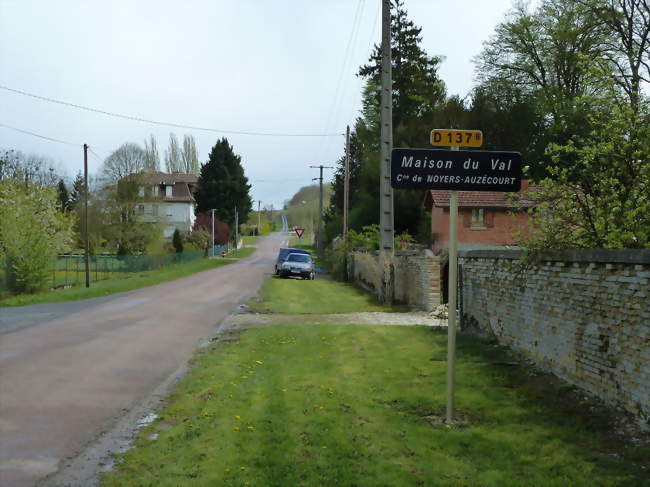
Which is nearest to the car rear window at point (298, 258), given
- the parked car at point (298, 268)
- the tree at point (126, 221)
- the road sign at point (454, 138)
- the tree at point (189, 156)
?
the parked car at point (298, 268)

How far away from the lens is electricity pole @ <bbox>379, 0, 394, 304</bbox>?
19.6 meters

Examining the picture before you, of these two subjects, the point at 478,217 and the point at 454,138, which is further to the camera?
the point at 478,217

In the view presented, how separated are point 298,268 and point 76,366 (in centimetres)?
2721

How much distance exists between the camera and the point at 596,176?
853cm

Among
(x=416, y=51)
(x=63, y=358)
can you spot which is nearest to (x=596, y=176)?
(x=63, y=358)

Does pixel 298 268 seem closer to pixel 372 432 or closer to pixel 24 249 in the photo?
pixel 24 249

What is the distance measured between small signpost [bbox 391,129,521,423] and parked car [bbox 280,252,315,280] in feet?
101

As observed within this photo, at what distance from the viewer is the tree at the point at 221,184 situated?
91.1 meters

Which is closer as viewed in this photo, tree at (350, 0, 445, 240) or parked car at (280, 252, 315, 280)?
parked car at (280, 252, 315, 280)

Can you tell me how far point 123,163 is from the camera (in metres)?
70.1

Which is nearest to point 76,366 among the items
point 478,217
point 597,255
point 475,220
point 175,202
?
point 597,255

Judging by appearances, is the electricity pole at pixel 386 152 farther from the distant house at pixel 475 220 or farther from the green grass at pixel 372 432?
the distant house at pixel 475 220

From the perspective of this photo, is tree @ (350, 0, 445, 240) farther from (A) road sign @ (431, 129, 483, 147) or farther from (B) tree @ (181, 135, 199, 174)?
(B) tree @ (181, 135, 199, 174)

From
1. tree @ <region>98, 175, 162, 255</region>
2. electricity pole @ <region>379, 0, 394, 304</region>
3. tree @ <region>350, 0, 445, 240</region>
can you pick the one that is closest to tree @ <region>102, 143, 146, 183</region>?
tree @ <region>98, 175, 162, 255</region>
